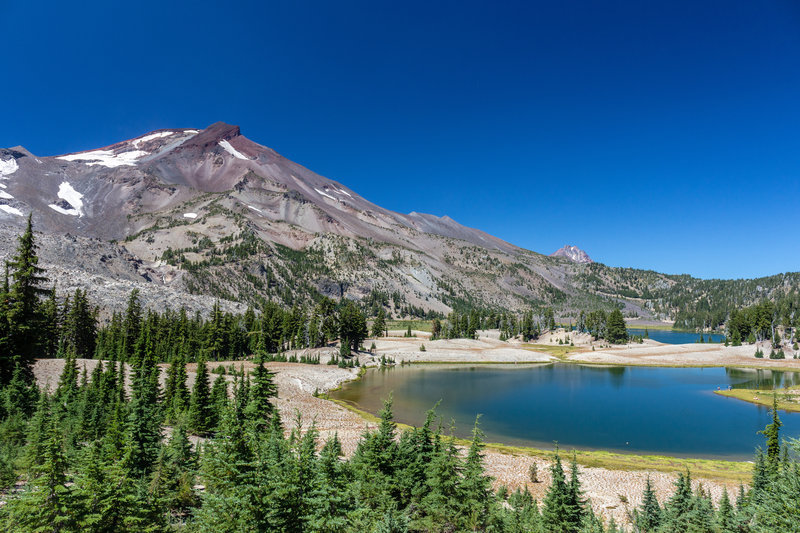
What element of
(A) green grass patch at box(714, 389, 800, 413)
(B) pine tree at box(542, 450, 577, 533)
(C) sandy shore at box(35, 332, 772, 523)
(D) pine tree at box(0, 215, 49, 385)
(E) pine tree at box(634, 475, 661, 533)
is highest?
(D) pine tree at box(0, 215, 49, 385)

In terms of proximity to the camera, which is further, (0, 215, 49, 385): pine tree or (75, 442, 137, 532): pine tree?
(0, 215, 49, 385): pine tree

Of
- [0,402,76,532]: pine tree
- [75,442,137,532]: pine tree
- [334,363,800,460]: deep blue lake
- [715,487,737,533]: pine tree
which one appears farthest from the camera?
[334,363,800,460]: deep blue lake

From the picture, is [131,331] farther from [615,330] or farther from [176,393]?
[615,330]

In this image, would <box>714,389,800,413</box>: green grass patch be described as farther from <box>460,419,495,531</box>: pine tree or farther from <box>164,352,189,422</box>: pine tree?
<box>164,352,189,422</box>: pine tree

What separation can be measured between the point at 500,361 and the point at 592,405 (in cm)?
4579

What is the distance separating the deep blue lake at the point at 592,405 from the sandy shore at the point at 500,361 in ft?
19.2

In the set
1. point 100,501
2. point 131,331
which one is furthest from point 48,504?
point 131,331

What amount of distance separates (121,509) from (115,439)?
997 centimetres

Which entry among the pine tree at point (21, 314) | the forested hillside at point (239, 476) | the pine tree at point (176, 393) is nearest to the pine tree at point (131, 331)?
the pine tree at point (176, 393)

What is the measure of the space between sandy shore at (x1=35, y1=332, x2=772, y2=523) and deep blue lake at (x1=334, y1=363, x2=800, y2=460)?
19.2 feet

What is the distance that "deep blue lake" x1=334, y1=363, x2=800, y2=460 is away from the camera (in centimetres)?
4316

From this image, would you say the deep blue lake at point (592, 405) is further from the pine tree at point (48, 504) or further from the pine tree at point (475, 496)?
the pine tree at point (48, 504)

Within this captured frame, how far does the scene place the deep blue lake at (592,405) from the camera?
142ft

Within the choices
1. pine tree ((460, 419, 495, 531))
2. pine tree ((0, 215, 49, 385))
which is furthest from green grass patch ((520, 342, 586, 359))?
pine tree ((0, 215, 49, 385))
